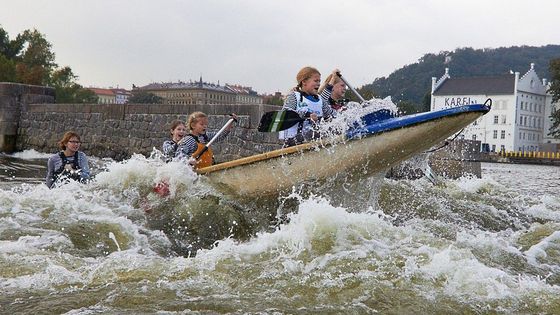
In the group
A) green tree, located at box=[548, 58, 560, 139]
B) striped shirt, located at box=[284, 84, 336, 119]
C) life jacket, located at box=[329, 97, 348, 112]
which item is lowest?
striped shirt, located at box=[284, 84, 336, 119]

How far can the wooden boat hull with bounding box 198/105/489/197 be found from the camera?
5836 mm

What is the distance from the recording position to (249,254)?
5168 mm

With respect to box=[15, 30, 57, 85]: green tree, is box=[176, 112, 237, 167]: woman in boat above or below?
below

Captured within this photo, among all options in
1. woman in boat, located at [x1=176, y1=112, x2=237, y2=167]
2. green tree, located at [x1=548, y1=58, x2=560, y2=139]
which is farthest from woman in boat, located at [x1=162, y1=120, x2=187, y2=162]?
green tree, located at [x1=548, y1=58, x2=560, y2=139]

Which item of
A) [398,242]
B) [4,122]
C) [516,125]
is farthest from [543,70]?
[398,242]

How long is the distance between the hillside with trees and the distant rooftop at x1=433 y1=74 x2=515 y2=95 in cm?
4461

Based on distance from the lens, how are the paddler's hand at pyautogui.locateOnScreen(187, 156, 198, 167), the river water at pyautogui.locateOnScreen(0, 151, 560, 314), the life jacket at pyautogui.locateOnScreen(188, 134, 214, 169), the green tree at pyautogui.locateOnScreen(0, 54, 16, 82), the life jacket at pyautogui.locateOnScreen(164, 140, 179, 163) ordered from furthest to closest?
the green tree at pyautogui.locateOnScreen(0, 54, 16, 82) → the life jacket at pyautogui.locateOnScreen(164, 140, 179, 163) → the life jacket at pyautogui.locateOnScreen(188, 134, 214, 169) → the paddler's hand at pyautogui.locateOnScreen(187, 156, 198, 167) → the river water at pyautogui.locateOnScreen(0, 151, 560, 314)

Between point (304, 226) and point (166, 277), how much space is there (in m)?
1.54

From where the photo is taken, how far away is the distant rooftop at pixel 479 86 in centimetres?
8951

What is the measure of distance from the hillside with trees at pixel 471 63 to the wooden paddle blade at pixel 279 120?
137054 mm

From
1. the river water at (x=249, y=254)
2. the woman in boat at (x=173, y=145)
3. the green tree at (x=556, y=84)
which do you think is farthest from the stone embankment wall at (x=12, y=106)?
the green tree at (x=556, y=84)

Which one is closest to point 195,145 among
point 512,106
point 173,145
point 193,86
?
point 173,145

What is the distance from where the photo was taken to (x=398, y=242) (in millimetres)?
5496

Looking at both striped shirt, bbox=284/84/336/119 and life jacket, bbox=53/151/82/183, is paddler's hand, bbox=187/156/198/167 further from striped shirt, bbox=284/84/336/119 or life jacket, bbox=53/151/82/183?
life jacket, bbox=53/151/82/183
